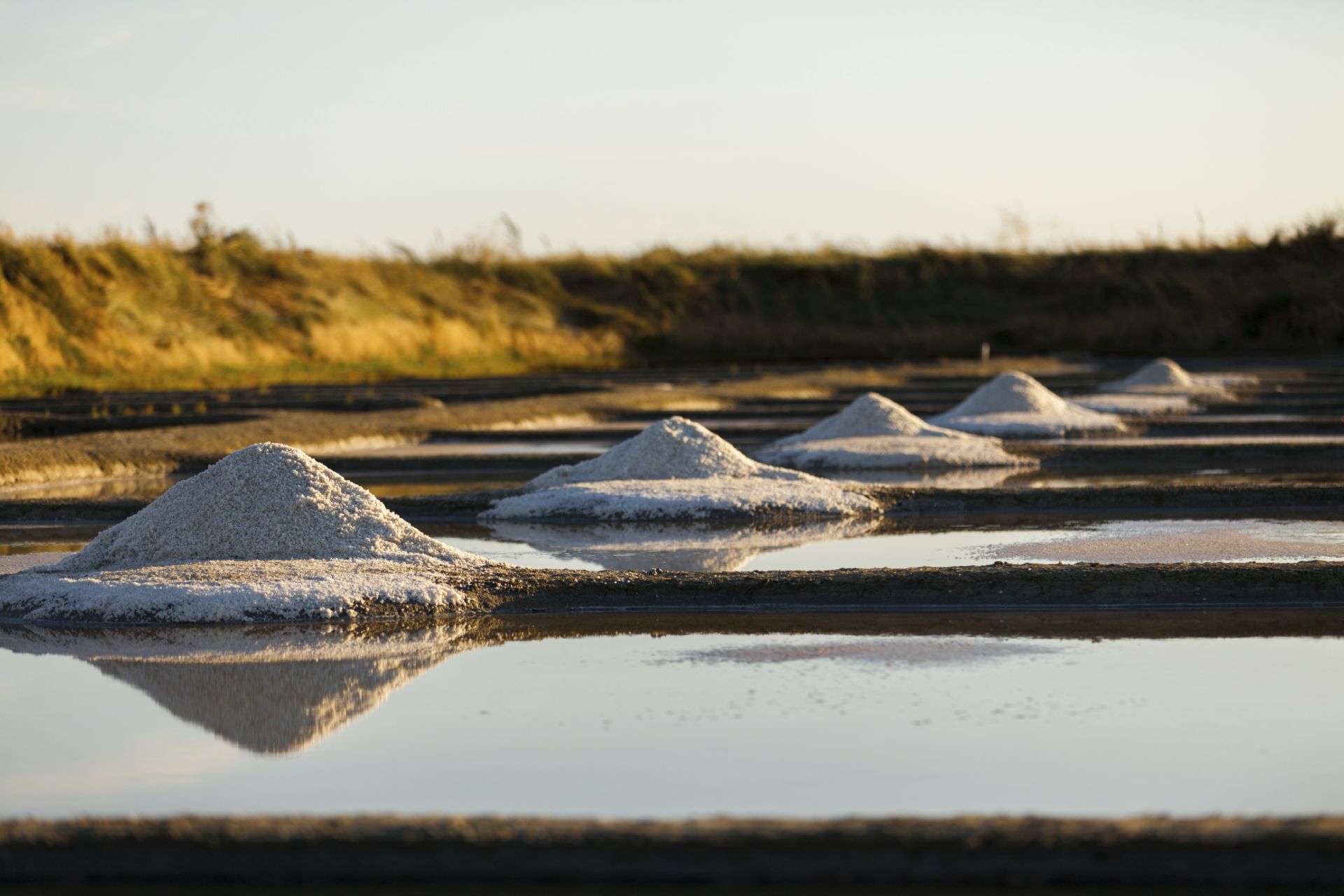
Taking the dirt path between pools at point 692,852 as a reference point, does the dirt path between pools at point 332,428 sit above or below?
above

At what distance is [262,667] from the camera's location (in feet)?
12.3

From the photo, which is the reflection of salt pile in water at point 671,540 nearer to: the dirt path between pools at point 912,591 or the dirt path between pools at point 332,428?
the dirt path between pools at point 912,591

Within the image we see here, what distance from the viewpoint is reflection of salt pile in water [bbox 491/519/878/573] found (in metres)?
5.45

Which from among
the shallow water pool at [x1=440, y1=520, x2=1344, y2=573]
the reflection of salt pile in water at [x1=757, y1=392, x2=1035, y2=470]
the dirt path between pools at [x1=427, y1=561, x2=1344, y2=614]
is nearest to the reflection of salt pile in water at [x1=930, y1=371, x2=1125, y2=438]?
the reflection of salt pile in water at [x1=757, y1=392, x2=1035, y2=470]

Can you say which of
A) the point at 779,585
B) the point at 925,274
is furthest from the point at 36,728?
the point at 925,274

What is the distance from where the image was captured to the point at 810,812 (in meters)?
2.58

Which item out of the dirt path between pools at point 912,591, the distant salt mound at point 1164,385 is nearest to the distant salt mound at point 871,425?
the dirt path between pools at point 912,591

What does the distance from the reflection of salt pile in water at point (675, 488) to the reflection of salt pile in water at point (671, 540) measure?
116mm

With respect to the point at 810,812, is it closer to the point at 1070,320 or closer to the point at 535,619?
the point at 535,619

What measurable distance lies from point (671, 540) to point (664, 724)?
2832 mm

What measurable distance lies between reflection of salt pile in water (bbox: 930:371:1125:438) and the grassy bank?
25.6ft

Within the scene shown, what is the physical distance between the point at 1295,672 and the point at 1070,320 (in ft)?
92.7

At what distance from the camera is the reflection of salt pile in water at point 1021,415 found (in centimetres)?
1098

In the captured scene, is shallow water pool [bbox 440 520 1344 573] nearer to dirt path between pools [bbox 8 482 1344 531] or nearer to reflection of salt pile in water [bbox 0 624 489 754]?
dirt path between pools [bbox 8 482 1344 531]
